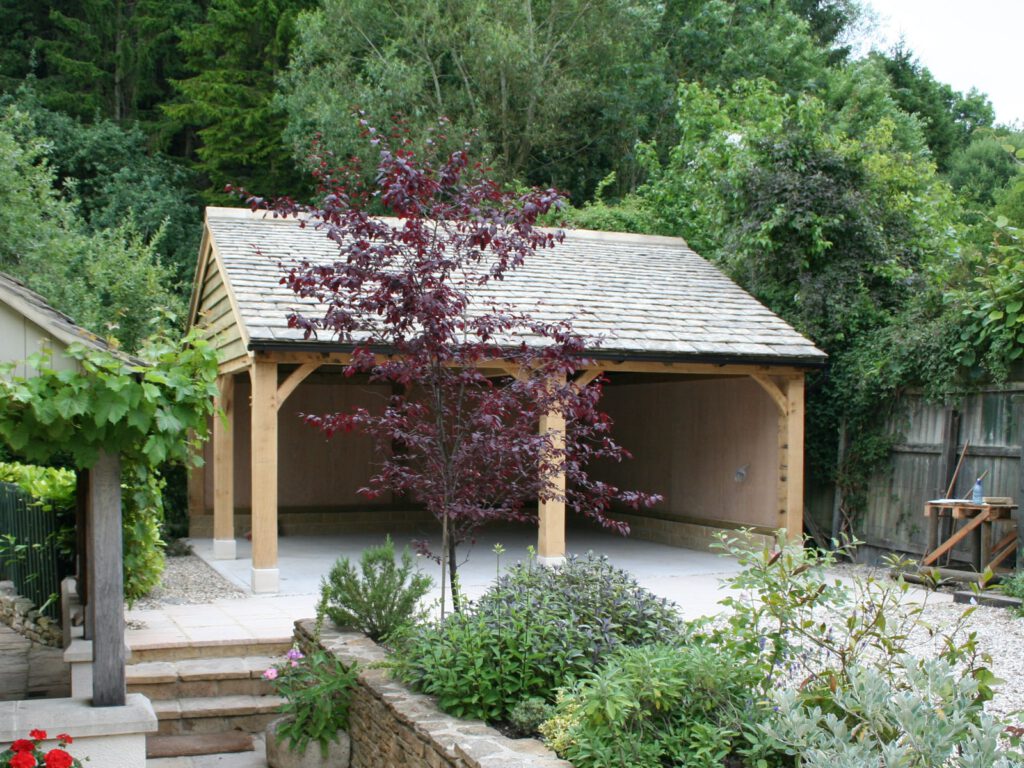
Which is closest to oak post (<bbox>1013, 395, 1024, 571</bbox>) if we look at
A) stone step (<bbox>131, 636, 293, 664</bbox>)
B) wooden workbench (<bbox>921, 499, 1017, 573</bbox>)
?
wooden workbench (<bbox>921, 499, 1017, 573</bbox>)

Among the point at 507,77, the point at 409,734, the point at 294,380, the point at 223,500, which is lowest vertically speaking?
the point at 223,500

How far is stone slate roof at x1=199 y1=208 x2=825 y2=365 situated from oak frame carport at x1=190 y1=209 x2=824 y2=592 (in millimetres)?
27

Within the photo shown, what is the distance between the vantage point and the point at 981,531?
9516mm

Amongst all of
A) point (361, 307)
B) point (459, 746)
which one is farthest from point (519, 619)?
point (361, 307)

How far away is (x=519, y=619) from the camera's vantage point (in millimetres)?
4891

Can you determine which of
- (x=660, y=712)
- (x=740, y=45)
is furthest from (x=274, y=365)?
(x=740, y=45)

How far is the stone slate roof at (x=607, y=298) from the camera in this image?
34.4ft

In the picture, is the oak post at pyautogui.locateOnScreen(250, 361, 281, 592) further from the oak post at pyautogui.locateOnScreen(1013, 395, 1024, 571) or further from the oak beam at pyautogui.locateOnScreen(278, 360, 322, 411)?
the oak post at pyautogui.locateOnScreen(1013, 395, 1024, 571)

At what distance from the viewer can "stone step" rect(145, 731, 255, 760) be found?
605cm

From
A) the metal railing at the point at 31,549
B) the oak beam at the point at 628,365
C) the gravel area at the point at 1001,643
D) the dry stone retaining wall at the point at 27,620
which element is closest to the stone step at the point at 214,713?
the dry stone retaining wall at the point at 27,620

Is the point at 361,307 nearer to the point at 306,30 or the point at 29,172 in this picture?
the point at 29,172

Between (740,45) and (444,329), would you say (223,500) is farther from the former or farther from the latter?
(740,45)

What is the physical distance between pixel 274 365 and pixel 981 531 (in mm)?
6905

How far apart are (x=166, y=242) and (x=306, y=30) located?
536cm
